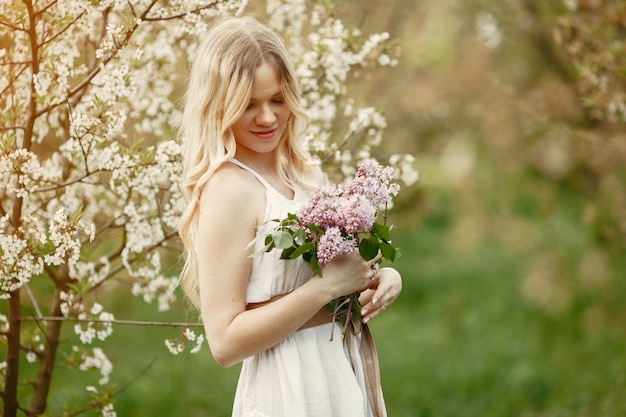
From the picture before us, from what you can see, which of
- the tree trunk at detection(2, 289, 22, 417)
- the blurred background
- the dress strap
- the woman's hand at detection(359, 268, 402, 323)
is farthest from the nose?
the blurred background

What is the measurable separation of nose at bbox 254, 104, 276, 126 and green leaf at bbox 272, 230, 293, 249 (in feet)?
1.39

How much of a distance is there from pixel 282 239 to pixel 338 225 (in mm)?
152

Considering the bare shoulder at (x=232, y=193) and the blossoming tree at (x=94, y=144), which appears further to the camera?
the blossoming tree at (x=94, y=144)

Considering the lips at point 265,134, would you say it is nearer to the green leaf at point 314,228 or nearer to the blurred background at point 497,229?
the green leaf at point 314,228

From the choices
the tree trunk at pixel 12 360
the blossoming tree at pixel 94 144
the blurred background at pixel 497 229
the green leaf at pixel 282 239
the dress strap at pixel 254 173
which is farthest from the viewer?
the blurred background at pixel 497 229

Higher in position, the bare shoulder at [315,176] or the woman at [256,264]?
the bare shoulder at [315,176]

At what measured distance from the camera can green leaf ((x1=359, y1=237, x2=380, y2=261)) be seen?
7.02 ft

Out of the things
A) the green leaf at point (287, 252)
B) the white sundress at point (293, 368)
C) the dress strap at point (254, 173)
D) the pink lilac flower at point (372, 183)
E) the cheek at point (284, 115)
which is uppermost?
the cheek at point (284, 115)

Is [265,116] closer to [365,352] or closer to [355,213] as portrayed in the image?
[355,213]

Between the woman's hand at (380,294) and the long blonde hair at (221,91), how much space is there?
1.83 feet

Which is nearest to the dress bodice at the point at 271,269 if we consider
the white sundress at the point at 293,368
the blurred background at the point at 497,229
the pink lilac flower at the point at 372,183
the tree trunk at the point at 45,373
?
the white sundress at the point at 293,368

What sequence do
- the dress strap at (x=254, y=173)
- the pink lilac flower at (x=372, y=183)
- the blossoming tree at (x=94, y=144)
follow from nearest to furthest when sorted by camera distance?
the pink lilac flower at (x=372, y=183) < the dress strap at (x=254, y=173) < the blossoming tree at (x=94, y=144)

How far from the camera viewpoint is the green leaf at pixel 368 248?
2.14 m

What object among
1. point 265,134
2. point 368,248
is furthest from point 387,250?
point 265,134
